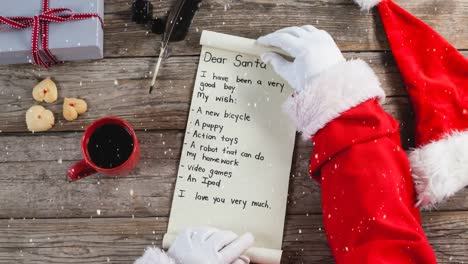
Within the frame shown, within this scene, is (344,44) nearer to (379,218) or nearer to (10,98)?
(379,218)

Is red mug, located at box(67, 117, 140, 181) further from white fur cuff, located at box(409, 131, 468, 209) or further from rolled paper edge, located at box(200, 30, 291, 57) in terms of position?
white fur cuff, located at box(409, 131, 468, 209)

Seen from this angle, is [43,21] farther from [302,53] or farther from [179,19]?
[302,53]

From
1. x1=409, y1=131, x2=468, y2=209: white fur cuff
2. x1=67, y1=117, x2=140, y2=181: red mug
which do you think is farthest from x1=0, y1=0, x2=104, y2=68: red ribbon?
x1=409, y1=131, x2=468, y2=209: white fur cuff

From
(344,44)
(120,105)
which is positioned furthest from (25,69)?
(344,44)

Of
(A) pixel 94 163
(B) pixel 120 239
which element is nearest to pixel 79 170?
(A) pixel 94 163

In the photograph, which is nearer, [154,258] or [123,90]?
[154,258]

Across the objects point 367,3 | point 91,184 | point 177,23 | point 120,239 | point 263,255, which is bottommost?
point 263,255

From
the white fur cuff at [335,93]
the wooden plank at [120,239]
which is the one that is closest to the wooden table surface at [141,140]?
the wooden plank at [120,239]
